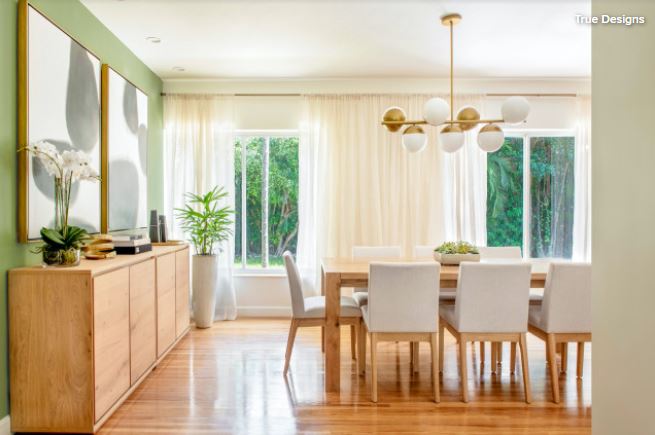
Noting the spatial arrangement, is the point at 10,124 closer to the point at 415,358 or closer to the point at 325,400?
the point at 325,400

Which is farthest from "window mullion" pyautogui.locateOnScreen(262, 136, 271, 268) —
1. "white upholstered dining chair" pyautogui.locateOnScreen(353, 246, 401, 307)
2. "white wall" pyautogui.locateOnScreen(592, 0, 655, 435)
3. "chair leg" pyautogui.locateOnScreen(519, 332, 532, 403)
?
"white wall" pyautogui.locateOnScreen(592, 0, 655, 435)

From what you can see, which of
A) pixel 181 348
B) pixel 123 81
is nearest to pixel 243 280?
pixel 181 348

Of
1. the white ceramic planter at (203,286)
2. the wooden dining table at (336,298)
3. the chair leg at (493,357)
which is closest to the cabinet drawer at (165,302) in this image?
the white ceramic planter at (203,286)

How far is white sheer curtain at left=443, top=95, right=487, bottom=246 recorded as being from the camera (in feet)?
16.9

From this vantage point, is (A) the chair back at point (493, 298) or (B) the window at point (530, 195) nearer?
(A) the chair back at point (493, 298)

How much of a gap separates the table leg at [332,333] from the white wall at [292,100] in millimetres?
2190

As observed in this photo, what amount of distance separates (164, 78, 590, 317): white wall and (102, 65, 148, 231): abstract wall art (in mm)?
1112

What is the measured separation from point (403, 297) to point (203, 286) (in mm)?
2563

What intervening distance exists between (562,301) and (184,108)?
4.24 meters

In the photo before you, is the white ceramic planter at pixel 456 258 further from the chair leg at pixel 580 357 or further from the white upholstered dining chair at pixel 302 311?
the chair leg at pixel 580 357

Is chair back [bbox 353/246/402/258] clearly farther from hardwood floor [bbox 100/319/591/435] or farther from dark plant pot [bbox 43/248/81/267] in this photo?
dark plant pot [bbox 43/248/81/267]

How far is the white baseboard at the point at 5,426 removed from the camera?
2.29 metres

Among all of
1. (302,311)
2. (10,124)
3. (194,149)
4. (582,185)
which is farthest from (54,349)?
(582,185)

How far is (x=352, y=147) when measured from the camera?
16.9 ft
